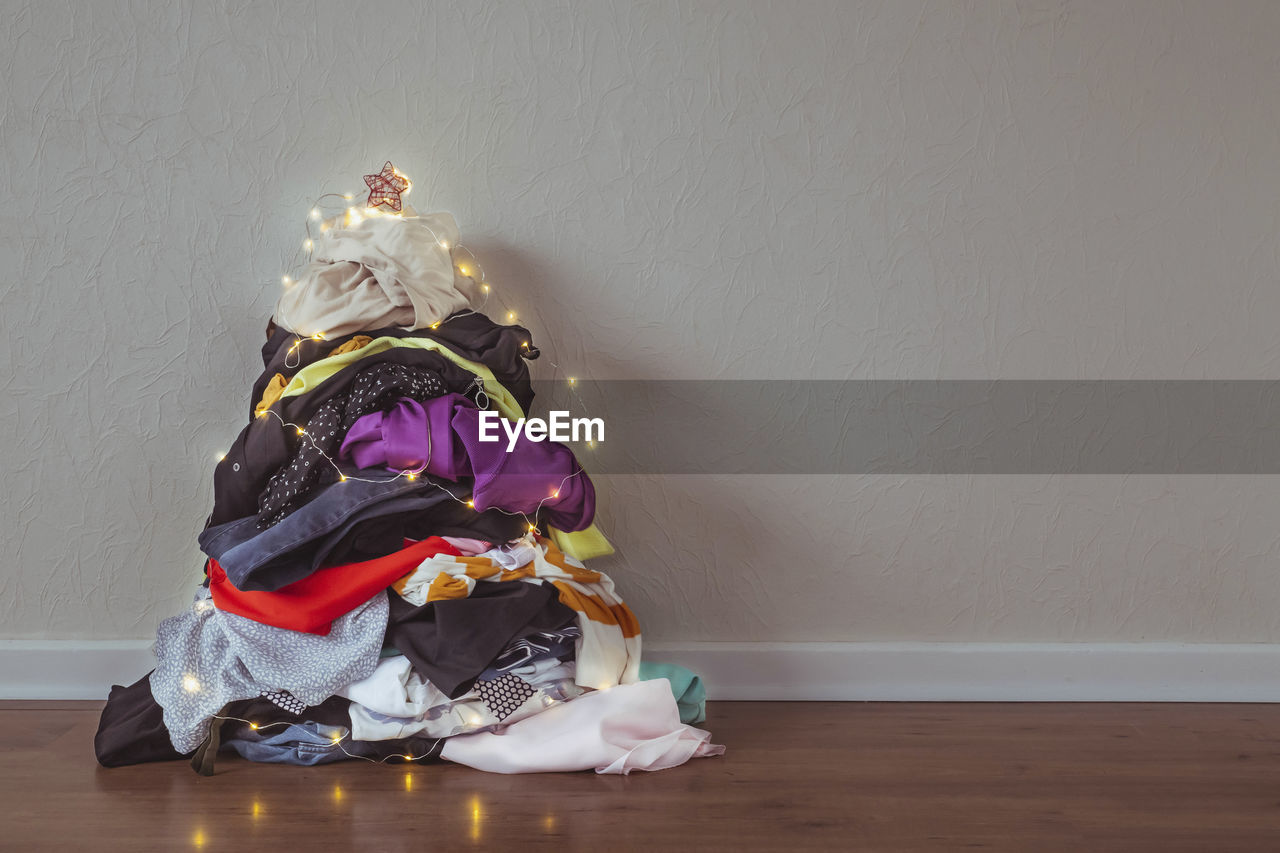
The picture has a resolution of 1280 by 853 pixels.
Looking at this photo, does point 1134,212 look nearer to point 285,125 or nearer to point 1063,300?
point 1063,300

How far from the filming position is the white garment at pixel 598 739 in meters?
1.35

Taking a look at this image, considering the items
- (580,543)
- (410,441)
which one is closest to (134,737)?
(410,441)

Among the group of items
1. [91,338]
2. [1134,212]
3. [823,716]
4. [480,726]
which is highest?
[1134,212]

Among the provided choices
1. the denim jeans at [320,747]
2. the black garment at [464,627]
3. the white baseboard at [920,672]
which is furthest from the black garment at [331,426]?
the white baseboard at [920,672]

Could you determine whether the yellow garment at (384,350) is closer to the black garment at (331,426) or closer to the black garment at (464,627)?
the black garment at (331,426)

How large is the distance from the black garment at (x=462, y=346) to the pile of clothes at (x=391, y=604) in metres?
0.01

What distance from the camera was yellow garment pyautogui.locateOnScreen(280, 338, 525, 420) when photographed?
1.47m

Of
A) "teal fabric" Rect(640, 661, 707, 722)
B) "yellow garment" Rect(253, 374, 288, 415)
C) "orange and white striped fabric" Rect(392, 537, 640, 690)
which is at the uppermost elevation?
"yellow garment" Rect(253, 374, 288, 415)

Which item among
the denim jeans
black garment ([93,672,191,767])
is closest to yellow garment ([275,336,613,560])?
the denim jeans

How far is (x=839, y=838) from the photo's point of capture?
44.8 inches

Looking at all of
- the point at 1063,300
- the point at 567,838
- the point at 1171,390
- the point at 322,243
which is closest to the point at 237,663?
the point at 567,838

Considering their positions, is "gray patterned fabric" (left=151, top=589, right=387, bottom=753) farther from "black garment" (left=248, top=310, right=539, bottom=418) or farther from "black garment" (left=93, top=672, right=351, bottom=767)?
"black garment" (left=248, top=310, right=539, bottom=418)

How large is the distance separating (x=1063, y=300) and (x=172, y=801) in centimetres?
164

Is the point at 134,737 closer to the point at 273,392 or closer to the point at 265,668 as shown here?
the point at 265,668
